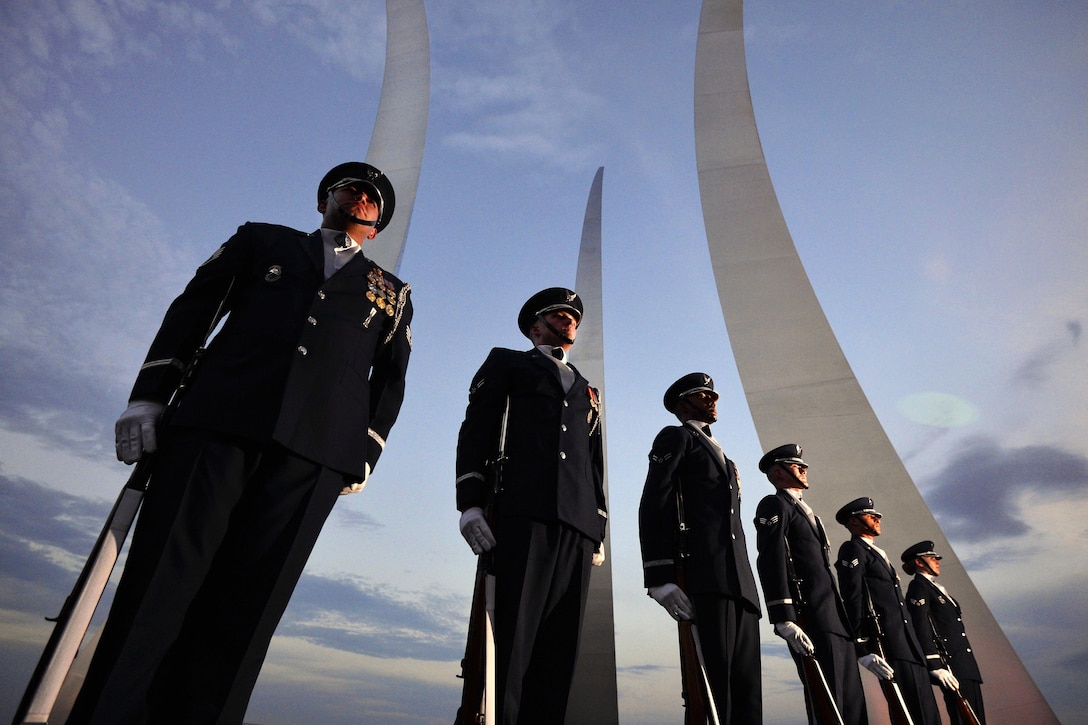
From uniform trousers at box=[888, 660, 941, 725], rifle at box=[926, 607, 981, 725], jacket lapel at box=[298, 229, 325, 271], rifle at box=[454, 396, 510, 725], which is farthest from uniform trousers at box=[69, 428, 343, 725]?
rifle at box=[926, 607, 981, 725]

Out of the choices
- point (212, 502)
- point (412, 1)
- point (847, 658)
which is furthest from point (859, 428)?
point (412, 1)

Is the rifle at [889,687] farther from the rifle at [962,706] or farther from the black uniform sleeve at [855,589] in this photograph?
the rifle at [962,706]

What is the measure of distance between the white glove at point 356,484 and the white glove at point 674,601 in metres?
1.58

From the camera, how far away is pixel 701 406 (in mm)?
3818

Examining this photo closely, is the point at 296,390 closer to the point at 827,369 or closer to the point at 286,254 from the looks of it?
the point at 286,254

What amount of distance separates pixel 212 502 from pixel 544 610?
1.21 metres

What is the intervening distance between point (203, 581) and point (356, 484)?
1.60 ft

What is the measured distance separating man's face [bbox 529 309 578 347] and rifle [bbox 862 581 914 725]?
2.97 meters

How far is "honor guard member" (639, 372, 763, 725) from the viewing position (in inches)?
119

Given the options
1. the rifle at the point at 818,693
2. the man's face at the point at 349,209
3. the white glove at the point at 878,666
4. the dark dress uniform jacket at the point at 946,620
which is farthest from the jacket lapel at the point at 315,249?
the dark dress uniform jacket at the point at 946,620

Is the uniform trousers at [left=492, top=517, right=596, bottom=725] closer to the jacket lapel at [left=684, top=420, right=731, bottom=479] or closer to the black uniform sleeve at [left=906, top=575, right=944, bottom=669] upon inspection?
the jacket lapel at [left=684, top=420, right=731, bottom=479]

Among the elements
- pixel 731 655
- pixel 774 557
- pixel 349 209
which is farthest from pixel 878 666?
pixel 349 209

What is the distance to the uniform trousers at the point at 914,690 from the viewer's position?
4.70 metres

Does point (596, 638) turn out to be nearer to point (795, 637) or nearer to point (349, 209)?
A: point (795, 637)
